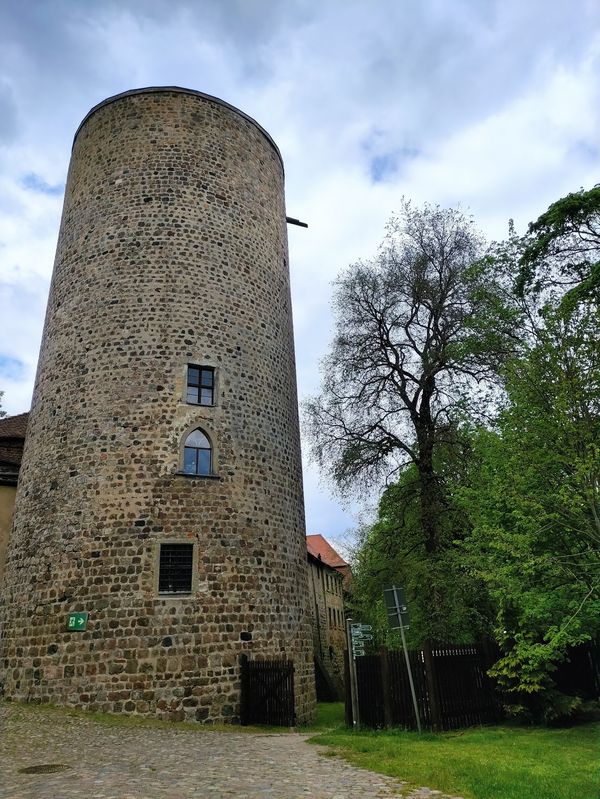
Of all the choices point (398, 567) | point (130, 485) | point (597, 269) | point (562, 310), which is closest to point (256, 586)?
point (130, 485)

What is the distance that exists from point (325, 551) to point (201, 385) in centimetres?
4424

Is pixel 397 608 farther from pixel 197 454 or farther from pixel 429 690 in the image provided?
pixel 197 454

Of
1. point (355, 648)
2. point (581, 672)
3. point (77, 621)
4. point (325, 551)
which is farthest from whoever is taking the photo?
point (325, 551)

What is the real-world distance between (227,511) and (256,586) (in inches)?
73.5

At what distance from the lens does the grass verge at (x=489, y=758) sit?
6.34 meters

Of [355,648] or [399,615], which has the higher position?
[399,615]

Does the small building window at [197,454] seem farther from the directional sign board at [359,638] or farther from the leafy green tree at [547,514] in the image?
the leafy green tree at [547,514]

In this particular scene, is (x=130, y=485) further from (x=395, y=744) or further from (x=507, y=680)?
(x=507, y=680)

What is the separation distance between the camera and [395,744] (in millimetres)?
9102

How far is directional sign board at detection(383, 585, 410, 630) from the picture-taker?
10773 millimetres

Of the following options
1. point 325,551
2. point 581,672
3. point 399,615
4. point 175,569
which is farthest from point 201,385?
point 325,551

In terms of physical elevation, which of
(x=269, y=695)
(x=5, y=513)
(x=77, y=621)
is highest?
(x=5, y=513)

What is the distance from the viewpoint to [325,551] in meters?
56.6

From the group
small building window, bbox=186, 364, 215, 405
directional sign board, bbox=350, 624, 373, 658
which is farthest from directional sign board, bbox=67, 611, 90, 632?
directional sign board, bbox=350, 624, 373, 658
